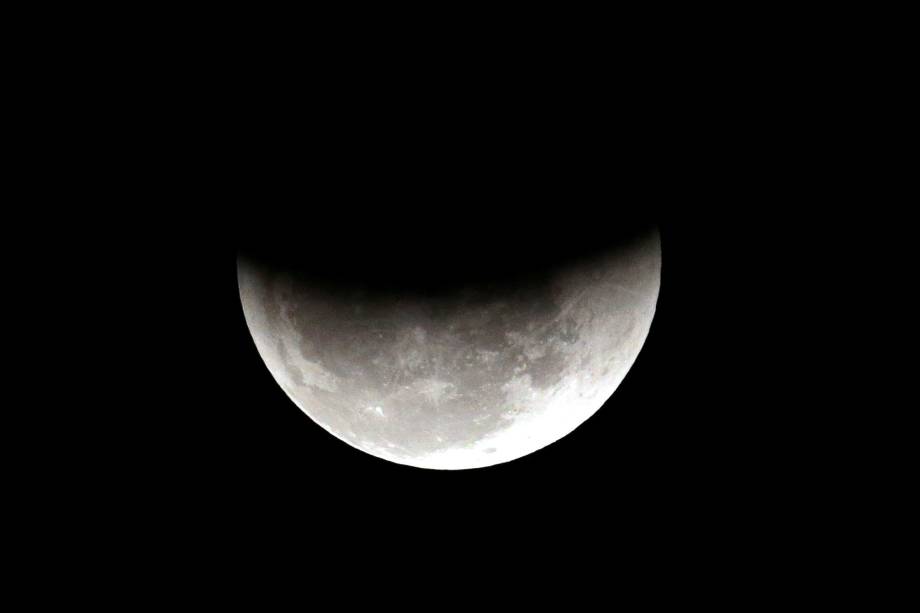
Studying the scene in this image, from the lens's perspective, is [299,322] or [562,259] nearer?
[562,259]

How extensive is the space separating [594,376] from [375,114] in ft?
5.63

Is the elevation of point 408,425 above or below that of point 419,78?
below

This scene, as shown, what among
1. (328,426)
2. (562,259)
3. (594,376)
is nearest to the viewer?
(562,259)

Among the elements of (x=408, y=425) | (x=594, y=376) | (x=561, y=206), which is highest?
(x=561, y=206)

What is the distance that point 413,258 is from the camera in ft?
Result: 9.59

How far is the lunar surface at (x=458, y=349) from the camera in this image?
3.09 m

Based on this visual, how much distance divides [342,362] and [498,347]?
2.49 ft

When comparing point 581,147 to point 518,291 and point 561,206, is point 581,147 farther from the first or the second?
point 518,291

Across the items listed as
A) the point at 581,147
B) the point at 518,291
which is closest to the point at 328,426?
the point at 518,291

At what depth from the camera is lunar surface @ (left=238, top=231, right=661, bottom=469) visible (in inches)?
122

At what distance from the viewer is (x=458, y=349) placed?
313 cm

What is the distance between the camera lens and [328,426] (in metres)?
3.78

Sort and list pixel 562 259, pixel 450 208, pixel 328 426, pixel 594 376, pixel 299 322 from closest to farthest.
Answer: pixel 450 208, pixel 562 259, pixel 299 322, pixel 594 376, pixel 328 426

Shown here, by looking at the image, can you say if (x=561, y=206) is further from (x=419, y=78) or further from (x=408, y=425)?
(x=408, y=425)
